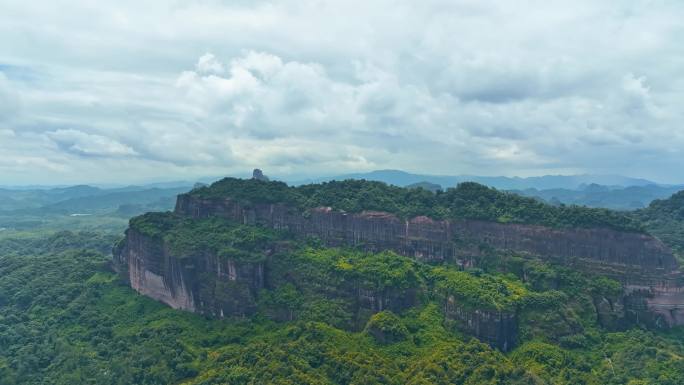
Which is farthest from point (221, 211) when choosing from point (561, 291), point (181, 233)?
point (561, 291)

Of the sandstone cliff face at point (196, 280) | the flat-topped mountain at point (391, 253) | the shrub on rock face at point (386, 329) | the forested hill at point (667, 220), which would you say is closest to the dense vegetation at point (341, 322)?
the shrub on rock face at point (386, 329)

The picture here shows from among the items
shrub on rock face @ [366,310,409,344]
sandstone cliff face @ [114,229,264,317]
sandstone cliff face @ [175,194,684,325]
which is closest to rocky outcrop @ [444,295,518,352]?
shrub on rock face @ [366,310,409,344]

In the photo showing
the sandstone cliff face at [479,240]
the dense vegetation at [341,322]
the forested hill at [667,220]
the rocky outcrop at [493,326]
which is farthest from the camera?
the forested hill at [667,220]

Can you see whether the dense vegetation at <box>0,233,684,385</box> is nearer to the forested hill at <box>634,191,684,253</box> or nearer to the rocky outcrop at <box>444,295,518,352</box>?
the rocky outcrop at <box>444,295,518,352</box>

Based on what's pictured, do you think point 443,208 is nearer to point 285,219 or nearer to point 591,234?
point 591,234

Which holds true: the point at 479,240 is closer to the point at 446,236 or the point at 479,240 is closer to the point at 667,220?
the point at 446,236

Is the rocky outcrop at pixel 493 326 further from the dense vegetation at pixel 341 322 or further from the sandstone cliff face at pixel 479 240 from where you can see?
the sandstone cliff face at pixel 479 240
